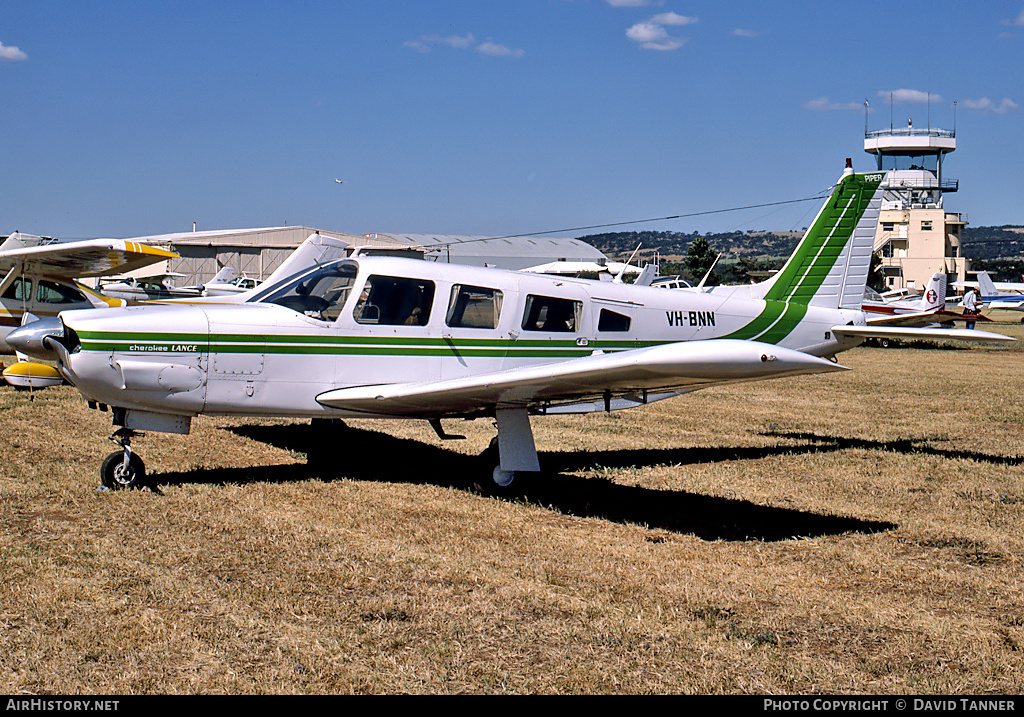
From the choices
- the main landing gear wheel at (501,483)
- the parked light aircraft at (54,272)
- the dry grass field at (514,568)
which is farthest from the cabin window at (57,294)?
the main landing gear wheel at (501,483)

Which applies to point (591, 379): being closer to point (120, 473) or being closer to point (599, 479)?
point (599, 479)

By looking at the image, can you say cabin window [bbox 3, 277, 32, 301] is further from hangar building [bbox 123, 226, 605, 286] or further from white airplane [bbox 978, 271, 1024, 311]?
white airplane [bbox 978, 271, 1024, 311]

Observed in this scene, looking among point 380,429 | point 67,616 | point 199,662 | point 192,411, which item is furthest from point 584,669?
point 380,429

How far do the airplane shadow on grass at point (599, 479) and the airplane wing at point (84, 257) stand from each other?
3.81 meters

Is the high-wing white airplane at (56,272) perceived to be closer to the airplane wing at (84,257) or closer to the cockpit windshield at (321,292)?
the airplane wing at (84,257)

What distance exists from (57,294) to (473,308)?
33.9 ft

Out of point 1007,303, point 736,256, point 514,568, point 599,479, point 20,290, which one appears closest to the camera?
point 514,568

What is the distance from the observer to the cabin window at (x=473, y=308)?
812cm

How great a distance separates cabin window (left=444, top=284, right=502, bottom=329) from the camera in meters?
8.12

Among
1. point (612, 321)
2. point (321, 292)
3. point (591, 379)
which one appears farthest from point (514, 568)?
point (612, 321)

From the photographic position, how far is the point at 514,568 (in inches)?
224

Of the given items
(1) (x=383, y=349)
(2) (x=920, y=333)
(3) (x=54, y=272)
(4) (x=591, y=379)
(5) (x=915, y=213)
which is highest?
(5) (x=915, y=213)

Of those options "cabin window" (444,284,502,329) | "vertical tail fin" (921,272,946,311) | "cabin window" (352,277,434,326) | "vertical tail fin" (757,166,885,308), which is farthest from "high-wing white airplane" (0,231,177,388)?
"vertical tail fin" (921,272,946,311)

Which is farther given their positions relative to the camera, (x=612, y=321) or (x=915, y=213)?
(x=915, y=213)
